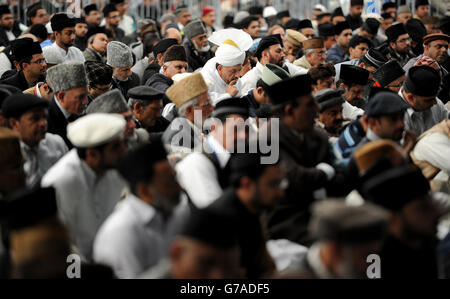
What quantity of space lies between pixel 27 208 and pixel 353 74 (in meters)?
4.26

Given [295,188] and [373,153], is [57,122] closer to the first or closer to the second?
[295,188]

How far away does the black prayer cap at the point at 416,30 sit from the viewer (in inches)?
423

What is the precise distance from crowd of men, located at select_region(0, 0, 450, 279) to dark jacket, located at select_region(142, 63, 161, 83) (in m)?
1.56

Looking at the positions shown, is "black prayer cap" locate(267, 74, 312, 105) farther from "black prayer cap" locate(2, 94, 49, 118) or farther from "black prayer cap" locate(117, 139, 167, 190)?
"black prayer cap" locate(2, 94, 49, 118)

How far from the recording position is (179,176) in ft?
14.0

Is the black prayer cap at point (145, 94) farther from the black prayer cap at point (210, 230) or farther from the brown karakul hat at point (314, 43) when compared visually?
the brown karakul hat at point (314, 43)

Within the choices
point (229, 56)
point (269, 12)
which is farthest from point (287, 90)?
point (269, 12)

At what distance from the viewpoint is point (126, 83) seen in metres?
7.73

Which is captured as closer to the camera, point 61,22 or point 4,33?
point 61,22

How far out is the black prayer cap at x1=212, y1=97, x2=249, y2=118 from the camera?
4.66 metres

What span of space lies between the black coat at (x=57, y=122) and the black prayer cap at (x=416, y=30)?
6.63 m

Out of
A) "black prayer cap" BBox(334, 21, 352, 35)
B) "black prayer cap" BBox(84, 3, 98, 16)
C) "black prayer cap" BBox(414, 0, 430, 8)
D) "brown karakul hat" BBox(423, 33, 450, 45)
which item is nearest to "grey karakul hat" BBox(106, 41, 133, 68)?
"brown karakul hat" BBox(423, 33, 450, 45)

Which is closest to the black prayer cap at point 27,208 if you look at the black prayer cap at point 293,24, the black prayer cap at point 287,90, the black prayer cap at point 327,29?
the black prayer cap at point 287,90
